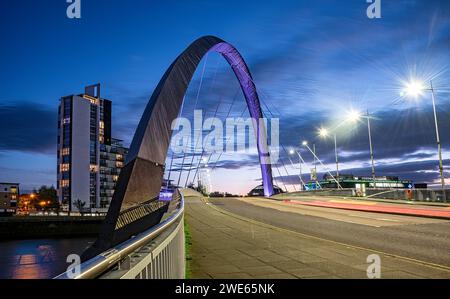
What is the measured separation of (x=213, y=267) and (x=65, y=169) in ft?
426

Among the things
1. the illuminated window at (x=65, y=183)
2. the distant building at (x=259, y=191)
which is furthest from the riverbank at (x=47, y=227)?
the illuminated window at (x=65, y=183)

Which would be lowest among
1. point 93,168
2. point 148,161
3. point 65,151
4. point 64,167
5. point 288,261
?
point 288,261

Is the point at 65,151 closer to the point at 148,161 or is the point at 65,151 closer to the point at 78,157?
the point at 78,157

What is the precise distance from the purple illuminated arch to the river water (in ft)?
94.0

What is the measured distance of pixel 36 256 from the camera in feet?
204

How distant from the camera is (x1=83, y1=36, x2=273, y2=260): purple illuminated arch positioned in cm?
1564

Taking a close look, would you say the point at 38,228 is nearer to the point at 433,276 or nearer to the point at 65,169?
the point at 65,169

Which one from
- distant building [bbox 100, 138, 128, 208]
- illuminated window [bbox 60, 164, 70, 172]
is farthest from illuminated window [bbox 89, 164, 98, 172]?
illuminated window [bbox 60, 164, 70, 172]

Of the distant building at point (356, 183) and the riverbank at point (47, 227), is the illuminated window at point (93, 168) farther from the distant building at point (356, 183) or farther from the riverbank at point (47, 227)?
the distant building at point (356, 183)

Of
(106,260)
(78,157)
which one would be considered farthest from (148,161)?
(78,157)

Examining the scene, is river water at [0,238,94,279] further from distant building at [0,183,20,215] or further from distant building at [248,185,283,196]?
distant building at [0,183,20,215]

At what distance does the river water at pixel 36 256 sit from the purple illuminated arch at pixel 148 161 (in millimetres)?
28654

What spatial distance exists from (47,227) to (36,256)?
2197cm
